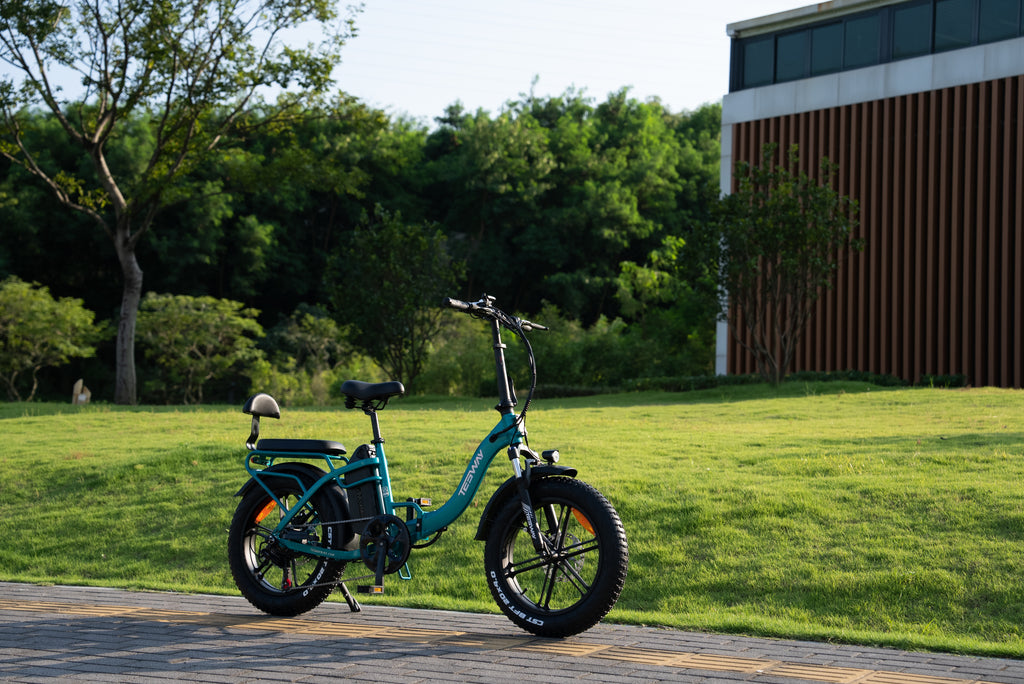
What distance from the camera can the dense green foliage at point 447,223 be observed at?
40.7 m

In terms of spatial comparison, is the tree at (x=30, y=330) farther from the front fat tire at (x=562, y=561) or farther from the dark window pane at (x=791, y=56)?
the front fat tire at (x=562, y=561)

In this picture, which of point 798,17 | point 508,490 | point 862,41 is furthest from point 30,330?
point 508,490

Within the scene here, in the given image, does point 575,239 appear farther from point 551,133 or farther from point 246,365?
point 246,365

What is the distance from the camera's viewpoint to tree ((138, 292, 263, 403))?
33.4 metres

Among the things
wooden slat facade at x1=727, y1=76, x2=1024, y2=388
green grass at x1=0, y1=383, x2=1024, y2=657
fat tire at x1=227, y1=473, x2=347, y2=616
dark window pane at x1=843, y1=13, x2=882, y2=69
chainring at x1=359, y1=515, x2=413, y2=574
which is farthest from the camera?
dark window pane at x1=843, y1=13, x2=882, y2=69

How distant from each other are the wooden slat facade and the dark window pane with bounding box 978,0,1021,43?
1217 millimetres

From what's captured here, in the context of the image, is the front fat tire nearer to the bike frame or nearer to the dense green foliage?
the bike frame

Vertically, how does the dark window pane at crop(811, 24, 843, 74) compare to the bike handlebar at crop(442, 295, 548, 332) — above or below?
above

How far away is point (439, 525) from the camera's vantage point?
533cm

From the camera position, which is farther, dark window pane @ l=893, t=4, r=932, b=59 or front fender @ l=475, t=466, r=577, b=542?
dark window pane @ l=893, t=4, r=932, b=59

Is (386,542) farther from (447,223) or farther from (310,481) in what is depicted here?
(447,223)

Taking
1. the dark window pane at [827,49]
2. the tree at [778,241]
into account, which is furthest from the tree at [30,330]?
the dark window pane at [827,49]

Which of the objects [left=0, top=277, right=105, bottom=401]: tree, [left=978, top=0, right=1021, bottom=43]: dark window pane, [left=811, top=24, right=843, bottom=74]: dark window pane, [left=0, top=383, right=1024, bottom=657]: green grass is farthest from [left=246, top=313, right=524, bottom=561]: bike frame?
[left=0, top=277, right=105, bottom=401]: tree

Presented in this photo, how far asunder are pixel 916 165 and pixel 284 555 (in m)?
23.9
